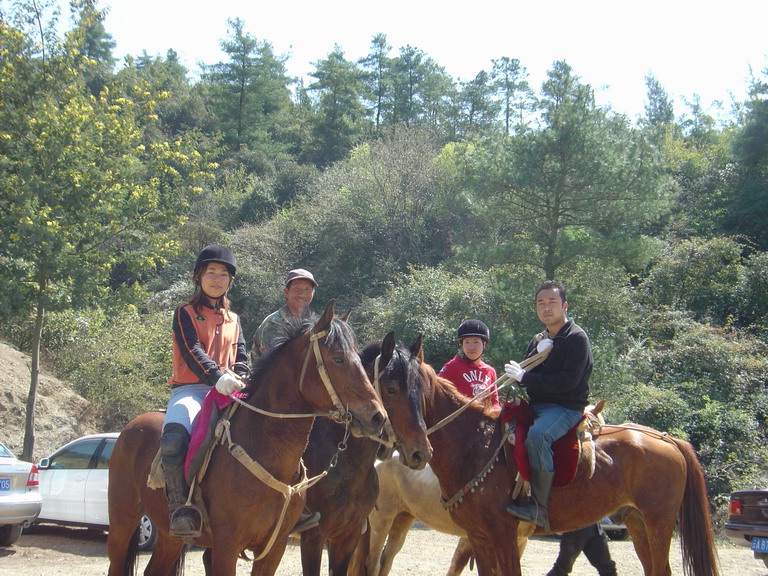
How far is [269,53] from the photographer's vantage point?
5684cm

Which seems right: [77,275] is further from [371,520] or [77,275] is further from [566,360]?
[566,360]

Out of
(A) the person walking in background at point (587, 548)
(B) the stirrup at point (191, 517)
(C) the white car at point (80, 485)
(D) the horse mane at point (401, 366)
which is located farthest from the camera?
(C) the white car at point (80, 485)

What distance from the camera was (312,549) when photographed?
5.74 meters

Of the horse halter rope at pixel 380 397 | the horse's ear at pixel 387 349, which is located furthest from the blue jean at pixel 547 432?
the horse's ear at pixel 387 349

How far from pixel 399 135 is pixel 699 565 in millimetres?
31189

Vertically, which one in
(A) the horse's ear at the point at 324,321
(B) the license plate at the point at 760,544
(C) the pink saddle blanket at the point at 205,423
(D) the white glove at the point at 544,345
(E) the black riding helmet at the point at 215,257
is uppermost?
(E) the black riding helmet at the point at 215,257

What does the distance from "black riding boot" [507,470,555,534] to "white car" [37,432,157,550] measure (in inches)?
263

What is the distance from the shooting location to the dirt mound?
55.4 ft

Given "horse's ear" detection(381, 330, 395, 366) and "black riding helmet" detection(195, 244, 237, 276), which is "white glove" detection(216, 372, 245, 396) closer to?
"black riding helmet" detection(195, 244, 237, 276)

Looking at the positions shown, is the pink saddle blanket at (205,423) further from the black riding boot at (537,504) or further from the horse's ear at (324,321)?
the black riding boot at (537,504)

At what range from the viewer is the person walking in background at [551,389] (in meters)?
5.85

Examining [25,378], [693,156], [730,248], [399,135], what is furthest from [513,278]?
[693,156]

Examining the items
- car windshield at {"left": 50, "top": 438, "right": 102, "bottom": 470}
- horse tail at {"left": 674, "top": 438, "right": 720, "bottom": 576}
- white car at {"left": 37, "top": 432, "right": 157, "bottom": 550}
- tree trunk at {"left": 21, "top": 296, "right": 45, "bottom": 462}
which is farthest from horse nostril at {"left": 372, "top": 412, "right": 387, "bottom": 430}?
tree trunk at {"left": 21, "top": 296, "right": 45, "bottom": 462}

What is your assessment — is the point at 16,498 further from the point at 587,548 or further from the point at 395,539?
the point at 587,548
